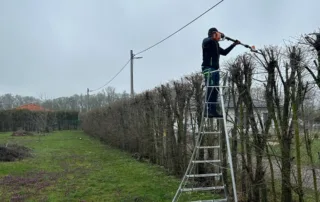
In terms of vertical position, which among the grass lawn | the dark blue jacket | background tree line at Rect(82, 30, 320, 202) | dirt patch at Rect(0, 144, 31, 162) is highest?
the dark blue jacket

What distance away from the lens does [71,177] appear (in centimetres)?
860

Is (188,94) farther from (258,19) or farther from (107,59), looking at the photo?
(107,59)

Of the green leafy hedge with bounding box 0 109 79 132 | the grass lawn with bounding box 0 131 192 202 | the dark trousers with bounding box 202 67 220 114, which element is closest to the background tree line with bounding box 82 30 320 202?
the dark trousers with bounding box 202 67 220 114

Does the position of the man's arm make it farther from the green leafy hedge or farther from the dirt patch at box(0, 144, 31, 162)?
the green leafy hedge

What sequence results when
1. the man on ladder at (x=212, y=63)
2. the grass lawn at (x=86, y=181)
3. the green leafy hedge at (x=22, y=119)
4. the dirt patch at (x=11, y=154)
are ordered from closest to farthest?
the man on ladder at (x=212, y=63) → the grass lawn at (x=86, y=181) → the dirt patch at (x=11, y=154) → the green leafy hedge at (x=22, y=119)

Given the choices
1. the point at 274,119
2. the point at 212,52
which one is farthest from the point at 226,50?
the point at 274,119

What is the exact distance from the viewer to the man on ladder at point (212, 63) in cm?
491

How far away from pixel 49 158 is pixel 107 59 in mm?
18000

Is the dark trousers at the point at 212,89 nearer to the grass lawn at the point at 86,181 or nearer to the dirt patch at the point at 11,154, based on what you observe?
the grass lawn at the point at 86,181

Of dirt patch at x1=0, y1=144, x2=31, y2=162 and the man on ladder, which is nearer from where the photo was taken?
the man on ladder

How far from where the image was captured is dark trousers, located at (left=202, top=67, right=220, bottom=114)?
492 centimetres

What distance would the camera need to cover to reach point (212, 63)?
16.6 feet

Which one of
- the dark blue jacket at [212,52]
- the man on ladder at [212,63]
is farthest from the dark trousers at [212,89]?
the dark blue jacket at [212,52]

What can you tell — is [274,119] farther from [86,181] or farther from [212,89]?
[86,181]
